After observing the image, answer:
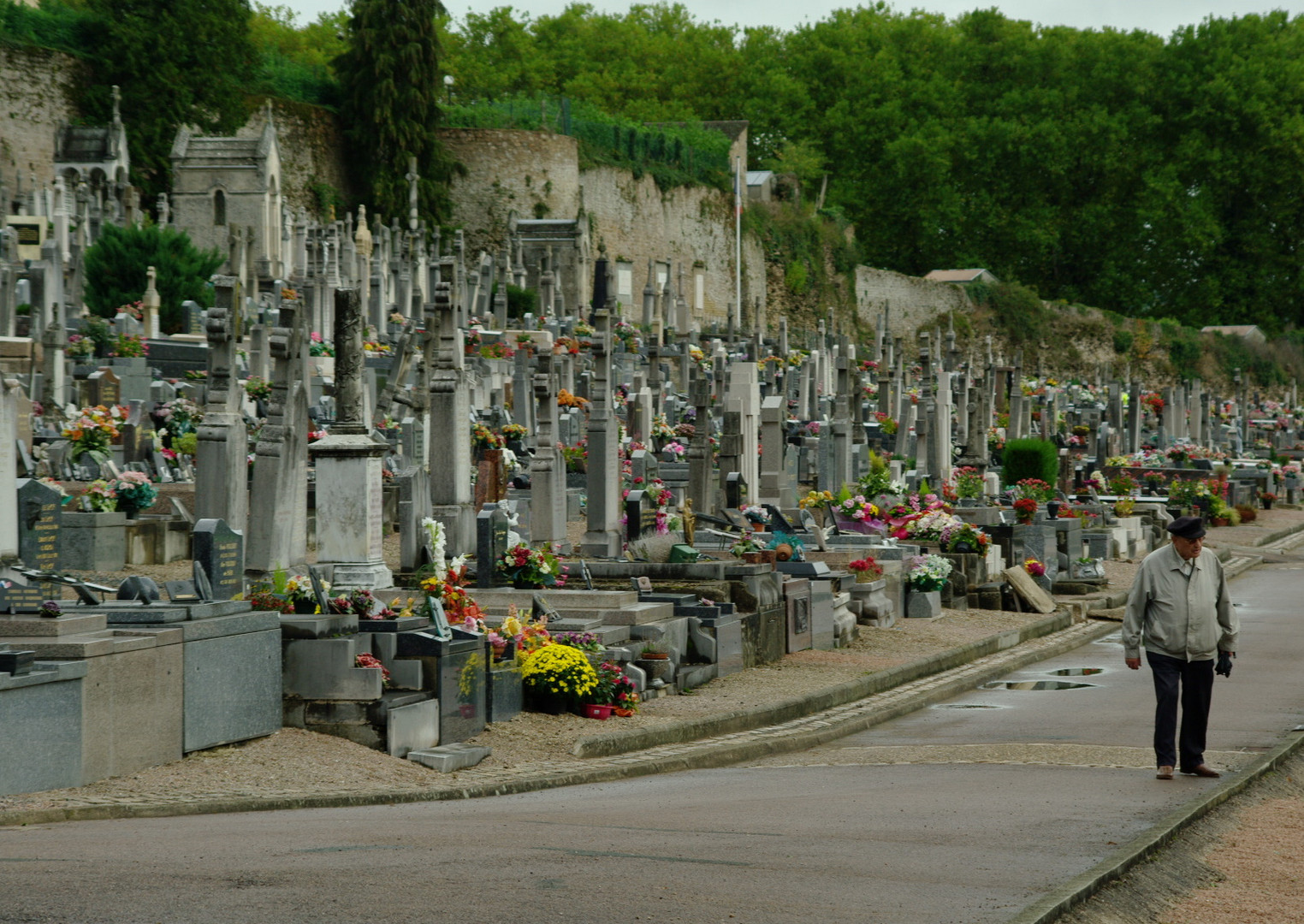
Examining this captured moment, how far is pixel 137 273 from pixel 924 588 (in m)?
15.8

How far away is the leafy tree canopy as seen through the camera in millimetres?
26578

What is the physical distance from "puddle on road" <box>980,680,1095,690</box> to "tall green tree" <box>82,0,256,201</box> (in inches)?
1193

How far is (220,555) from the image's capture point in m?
9.20

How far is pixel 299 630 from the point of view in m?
8.69

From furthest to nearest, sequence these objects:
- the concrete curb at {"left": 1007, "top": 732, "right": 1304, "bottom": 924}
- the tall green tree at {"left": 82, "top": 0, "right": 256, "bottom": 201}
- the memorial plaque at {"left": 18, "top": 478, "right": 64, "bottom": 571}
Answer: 1. the tall green tree at {"left": 82, "top": 0, "right": 256, "bottom": 201}
2. the memorial plaque at {"left": 18, "top": 478, "right": 64, "bottom": 571}
3. the concrete curb at {"left": 1007, "top": 732, "right": 1304, "bottom": 924}

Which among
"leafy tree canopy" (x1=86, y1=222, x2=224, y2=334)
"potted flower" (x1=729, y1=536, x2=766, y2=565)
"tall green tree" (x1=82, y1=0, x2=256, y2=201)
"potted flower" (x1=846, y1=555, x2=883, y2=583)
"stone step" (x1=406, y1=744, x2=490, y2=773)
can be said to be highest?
"tall green tree" (x1=82, y1=0, x2=256, y2=201)

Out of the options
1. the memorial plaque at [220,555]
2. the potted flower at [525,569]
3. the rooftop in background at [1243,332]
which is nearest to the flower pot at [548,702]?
the memorial plaque at [220,555]

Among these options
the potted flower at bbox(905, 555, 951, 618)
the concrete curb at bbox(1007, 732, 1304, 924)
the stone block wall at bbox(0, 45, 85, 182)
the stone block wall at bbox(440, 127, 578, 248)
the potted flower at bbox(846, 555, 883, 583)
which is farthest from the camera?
the stone block wall at bbox(440, 127, 578, 248)

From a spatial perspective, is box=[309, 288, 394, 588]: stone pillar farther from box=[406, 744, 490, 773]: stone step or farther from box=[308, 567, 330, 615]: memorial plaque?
box=[406, 744, 490, 773]: stone step

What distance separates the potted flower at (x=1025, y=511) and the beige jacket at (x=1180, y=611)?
11292 millimetres

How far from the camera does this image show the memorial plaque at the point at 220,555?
29.6 feet

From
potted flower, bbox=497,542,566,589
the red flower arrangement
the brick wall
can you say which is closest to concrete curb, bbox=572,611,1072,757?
potted flower, bbox=497,542,566,589

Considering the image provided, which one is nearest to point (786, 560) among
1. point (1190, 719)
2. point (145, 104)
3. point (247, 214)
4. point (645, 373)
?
point (1190, 719)

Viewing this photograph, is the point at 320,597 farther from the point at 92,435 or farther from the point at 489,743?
the point at 92,435
